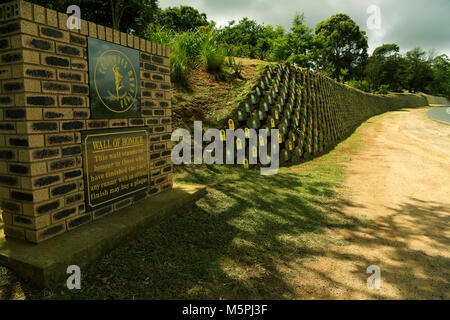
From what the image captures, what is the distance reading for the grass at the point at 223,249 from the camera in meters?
2.14

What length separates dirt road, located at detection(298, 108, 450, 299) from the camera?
7.66 feet

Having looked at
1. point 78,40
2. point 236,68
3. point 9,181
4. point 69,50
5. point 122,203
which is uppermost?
point 236,68

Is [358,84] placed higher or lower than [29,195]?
higher

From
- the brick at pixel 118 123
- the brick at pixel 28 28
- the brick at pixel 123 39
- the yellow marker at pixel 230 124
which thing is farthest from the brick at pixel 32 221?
the yellow marker at pixel 230 124

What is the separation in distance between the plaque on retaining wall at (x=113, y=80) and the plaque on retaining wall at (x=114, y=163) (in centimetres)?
22

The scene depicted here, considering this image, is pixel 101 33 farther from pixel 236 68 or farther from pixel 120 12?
pixel 120 12

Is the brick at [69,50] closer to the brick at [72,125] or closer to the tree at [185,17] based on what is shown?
the brick at [72,125]

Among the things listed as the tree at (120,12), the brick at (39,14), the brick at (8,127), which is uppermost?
the tree at (120,12)

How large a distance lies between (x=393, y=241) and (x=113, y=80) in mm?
3603

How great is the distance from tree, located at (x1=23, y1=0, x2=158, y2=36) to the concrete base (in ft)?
49.6

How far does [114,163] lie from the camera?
2953 mm

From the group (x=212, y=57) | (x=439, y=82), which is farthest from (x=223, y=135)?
(x=439, y=82)

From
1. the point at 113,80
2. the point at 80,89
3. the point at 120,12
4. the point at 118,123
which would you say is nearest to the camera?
the point at 80,89

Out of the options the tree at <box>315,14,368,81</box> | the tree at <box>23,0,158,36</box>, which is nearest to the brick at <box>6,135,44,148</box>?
the tree at <box>23,0,158,36</box>
